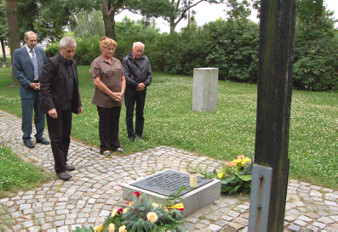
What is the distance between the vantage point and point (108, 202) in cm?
464

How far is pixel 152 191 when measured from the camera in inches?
173

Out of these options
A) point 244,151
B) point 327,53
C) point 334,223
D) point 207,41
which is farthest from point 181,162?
point 207,41

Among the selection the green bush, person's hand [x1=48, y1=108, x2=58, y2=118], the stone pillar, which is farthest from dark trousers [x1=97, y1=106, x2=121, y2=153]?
the green bush

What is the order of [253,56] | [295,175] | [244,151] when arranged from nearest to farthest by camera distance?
1. [295,175]
2. [244,151]
3. [253,56]

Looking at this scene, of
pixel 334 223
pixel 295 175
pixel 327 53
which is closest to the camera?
pixel 334 223

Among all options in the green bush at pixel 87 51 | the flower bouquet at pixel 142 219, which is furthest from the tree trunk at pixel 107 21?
the flower bouquet at pixel 142 219

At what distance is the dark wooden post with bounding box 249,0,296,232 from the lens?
256 cm

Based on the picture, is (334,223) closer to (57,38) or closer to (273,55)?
(273,55)

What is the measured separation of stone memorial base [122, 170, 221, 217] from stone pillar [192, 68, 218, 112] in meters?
5.99

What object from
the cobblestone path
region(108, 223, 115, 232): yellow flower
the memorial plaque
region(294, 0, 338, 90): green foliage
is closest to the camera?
region(108, 223, 115, 232): yellow flower

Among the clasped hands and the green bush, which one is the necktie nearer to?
the clasped hands

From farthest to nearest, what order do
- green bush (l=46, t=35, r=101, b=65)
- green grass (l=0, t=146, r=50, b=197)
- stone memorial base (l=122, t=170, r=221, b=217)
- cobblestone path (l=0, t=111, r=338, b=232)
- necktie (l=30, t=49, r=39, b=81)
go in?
green bush (l=46, t=35, r=101, b=65)
necktie (l=30, t=49, r=39, b=81)
green grass (l=0, t=146, r=50, b=197)
stone memorial base (l=122, t=170, r=221, b=217)
cobblestone path (l=0, t=111, r=338, b=232)

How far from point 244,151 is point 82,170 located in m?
3.02

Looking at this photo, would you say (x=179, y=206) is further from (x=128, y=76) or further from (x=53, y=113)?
(x=128, y=76)
